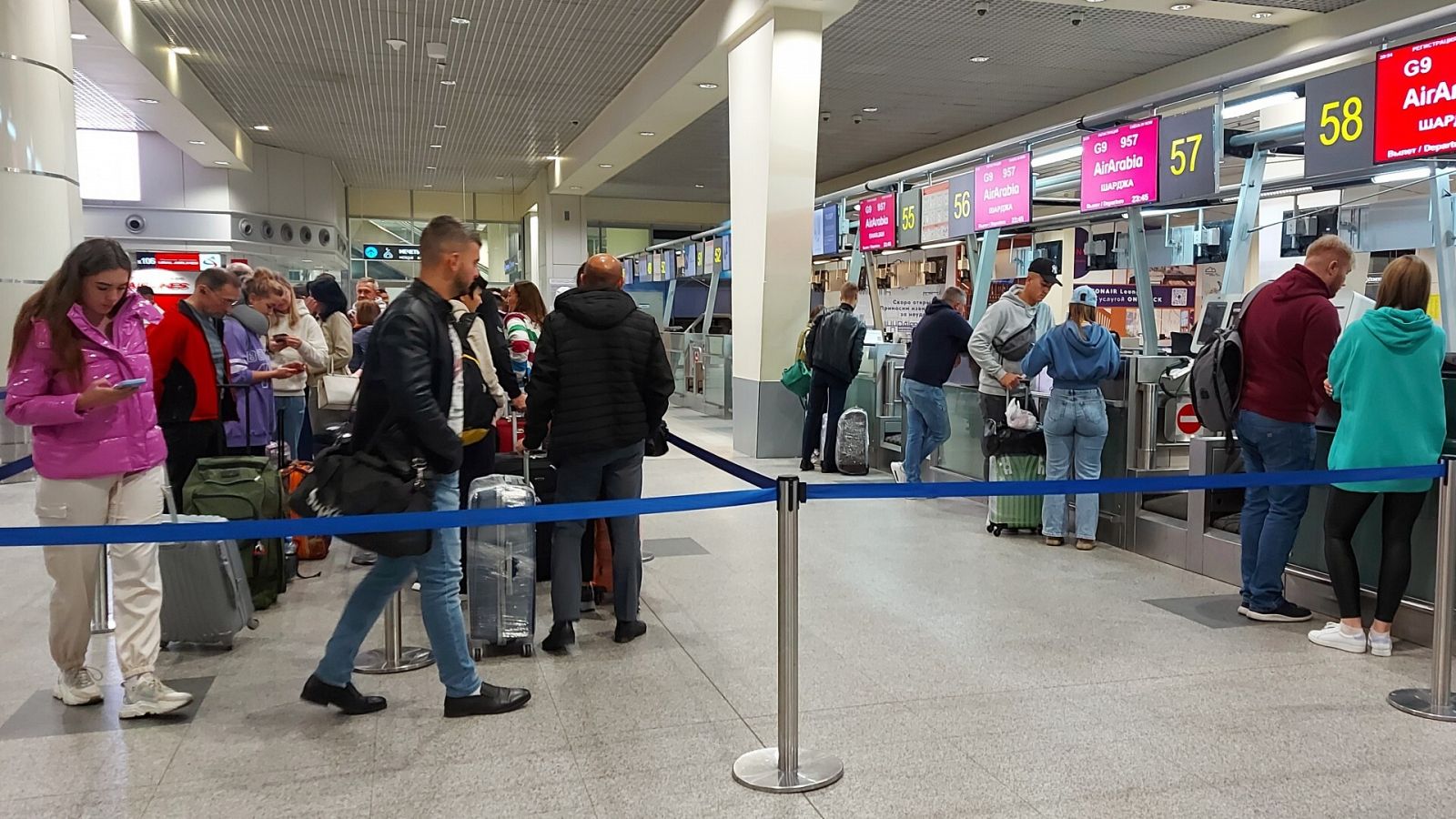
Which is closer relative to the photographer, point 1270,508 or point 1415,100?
point 1270,508

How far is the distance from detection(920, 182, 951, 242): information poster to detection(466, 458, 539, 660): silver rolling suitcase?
19.3 ft

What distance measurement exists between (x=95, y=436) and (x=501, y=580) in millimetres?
1417

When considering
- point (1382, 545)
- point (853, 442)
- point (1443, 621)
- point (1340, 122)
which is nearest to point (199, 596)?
point (1443, 621)

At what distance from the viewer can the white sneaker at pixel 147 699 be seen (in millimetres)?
3262

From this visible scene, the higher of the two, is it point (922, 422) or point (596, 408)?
point (596, 408)

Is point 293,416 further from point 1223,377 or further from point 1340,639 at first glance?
point 1340,639

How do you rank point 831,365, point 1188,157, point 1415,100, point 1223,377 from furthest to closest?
point 831,365, point 1188,157, point 1415,100, point 1223,377

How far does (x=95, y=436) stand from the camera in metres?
3.13

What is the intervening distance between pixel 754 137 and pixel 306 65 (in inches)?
240

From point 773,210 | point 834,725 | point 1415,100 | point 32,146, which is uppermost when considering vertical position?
point 32,146

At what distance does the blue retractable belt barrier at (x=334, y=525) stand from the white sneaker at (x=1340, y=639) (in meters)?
2.60

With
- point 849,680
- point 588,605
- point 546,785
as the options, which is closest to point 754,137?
point 588,605

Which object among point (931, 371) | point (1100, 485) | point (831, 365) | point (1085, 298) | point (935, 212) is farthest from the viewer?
point (935, 212)

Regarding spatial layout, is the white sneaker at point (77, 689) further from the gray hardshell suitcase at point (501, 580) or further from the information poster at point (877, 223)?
the information poster at point (877, 223)
